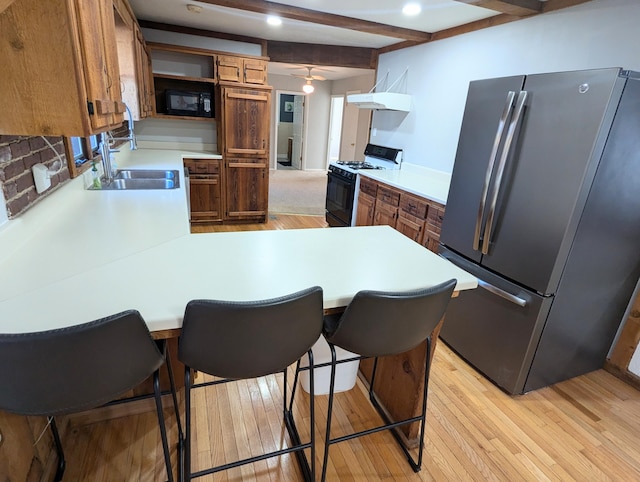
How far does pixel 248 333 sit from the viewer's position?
1.02 metres

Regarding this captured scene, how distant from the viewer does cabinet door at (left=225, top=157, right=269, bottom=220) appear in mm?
4531

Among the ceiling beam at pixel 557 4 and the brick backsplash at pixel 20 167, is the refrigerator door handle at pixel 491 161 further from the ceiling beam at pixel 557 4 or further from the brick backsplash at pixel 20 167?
the brick backsplash at pixel 20 167

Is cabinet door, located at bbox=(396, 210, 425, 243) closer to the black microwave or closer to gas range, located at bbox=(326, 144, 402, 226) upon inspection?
gas range, located at bbox=(326, 144, 402, 226)

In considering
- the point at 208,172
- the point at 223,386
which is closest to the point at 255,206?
the point at 208,172

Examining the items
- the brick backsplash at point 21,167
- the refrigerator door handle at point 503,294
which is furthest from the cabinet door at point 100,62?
the refrigerator door handle at point 503,294

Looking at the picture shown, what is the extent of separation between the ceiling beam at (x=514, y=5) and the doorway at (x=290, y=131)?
602 cm

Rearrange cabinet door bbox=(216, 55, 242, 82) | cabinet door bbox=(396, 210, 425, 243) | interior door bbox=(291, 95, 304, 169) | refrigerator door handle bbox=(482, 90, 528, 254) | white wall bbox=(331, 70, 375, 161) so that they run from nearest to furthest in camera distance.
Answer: refrigerator door handle bbox=(482, 90, 528, 254) → cabinet door bbox=(396, 210, 425, 243) → cabinet door bbox=(216, 55, 242, 82) → white wall bbox=(331, 70, 375, 161) → interior door bbox=(291, 95, 304, 169)

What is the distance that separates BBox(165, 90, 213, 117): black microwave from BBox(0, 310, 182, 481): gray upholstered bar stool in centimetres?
406

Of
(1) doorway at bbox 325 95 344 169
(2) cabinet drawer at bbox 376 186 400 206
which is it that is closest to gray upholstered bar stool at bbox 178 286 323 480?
(2) cabinet drawer at bbox 376 186 400 206

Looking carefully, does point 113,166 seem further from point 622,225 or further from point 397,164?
point 622,225

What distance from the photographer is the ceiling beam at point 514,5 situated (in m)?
2.46

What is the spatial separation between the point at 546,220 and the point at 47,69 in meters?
2.11

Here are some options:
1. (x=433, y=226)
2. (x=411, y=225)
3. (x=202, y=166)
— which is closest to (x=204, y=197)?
(x=202, y=166)

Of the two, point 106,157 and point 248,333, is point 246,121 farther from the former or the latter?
point 248,333
